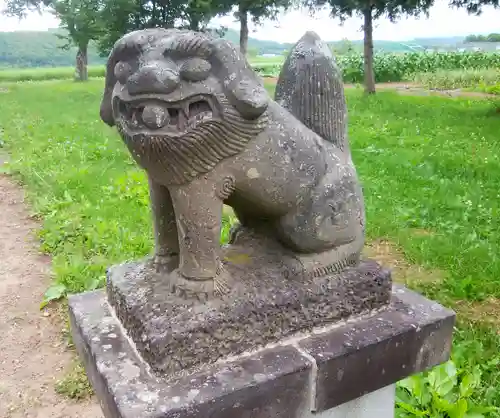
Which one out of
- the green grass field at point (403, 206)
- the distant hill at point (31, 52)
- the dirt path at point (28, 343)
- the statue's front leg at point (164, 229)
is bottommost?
the dirt path at point (28, 343)

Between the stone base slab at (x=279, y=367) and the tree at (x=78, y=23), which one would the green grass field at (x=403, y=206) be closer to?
the stone base slab at (x=279, y=367)

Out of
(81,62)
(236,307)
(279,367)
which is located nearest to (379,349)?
(279,367)

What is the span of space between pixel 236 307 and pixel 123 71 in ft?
2.22

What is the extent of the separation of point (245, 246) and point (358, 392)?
56 centimetres

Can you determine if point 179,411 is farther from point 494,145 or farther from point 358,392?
point 494,145

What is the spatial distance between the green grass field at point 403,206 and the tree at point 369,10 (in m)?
2.93

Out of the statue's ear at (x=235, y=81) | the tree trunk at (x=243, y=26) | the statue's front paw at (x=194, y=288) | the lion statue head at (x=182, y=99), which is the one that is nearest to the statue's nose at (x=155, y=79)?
the lion statue head at (x=182, y=99)

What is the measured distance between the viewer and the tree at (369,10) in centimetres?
984

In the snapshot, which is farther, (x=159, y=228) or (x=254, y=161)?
(x=159, y=228)

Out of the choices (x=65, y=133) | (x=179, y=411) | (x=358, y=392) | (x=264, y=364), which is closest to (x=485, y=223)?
(x=358, y=392)

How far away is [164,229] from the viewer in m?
1.58

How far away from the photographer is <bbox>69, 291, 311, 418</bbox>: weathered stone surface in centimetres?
129

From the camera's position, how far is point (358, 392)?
5.22 ft

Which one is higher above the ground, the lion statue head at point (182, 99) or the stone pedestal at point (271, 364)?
the lion statue head at point (182, 99)
